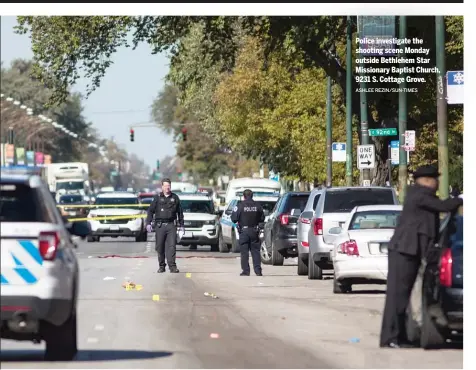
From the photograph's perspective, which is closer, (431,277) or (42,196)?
(42,196)

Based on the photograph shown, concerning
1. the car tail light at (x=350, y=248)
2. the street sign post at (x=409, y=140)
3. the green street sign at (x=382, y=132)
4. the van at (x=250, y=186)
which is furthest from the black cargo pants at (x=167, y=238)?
the van at (x=250, y=186)

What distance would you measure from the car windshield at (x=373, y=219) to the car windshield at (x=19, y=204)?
976cm

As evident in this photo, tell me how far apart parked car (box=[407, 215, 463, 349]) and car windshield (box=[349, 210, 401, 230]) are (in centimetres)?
733

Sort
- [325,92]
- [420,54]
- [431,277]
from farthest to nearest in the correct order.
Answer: [325,92] < [420,54] < [431,277]

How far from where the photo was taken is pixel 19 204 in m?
13.1

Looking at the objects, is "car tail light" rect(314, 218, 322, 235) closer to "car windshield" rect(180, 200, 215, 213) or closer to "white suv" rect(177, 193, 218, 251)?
"white suv" rect(177, 193, 218, 251)

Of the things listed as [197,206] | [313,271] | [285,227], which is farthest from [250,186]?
[313,271]

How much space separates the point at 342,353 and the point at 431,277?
3.62 feet

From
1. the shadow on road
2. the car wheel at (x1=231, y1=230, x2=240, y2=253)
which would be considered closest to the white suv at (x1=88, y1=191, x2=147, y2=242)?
the car wheel at (x1=231, y1=230, x2=240, y2=253)

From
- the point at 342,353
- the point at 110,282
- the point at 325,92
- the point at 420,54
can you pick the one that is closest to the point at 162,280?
the point at 110,282

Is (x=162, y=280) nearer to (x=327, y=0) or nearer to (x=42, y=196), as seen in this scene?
(x=327, y=0)

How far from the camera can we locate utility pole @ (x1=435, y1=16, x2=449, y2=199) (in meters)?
23.0

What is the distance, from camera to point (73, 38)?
25.2 m

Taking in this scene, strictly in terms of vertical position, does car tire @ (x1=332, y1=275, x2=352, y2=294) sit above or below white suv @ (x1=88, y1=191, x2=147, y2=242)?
above
